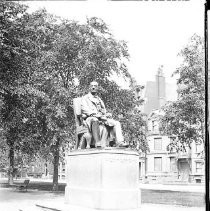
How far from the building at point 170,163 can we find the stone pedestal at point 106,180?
1584 cm

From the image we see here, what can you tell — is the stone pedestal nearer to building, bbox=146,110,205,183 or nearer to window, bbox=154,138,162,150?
building, bbox=146,110,205,183

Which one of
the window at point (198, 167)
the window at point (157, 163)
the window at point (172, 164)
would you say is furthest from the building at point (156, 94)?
the window at point (198, 167)

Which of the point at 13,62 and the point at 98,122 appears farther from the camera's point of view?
the point at 13,62

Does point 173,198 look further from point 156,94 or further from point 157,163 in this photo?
point 156,94

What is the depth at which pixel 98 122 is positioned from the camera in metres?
6.05

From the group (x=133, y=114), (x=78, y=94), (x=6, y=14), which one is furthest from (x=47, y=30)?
(x=6, y=14)

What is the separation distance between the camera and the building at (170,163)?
896 inches

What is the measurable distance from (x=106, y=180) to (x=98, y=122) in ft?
3.05

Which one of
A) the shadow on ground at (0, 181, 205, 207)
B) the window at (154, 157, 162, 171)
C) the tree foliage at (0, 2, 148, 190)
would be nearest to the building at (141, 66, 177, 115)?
the window at (154, 157, 162, 171)

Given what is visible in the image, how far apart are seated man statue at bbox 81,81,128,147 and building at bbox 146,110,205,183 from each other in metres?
15.5

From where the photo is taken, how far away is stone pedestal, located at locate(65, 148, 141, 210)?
5620mm

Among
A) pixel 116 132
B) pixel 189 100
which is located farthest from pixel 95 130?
pixel 189 100

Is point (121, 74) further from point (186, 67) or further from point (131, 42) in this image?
point (186, 67)

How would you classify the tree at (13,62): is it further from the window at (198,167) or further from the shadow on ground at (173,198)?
the window at (198,167)
